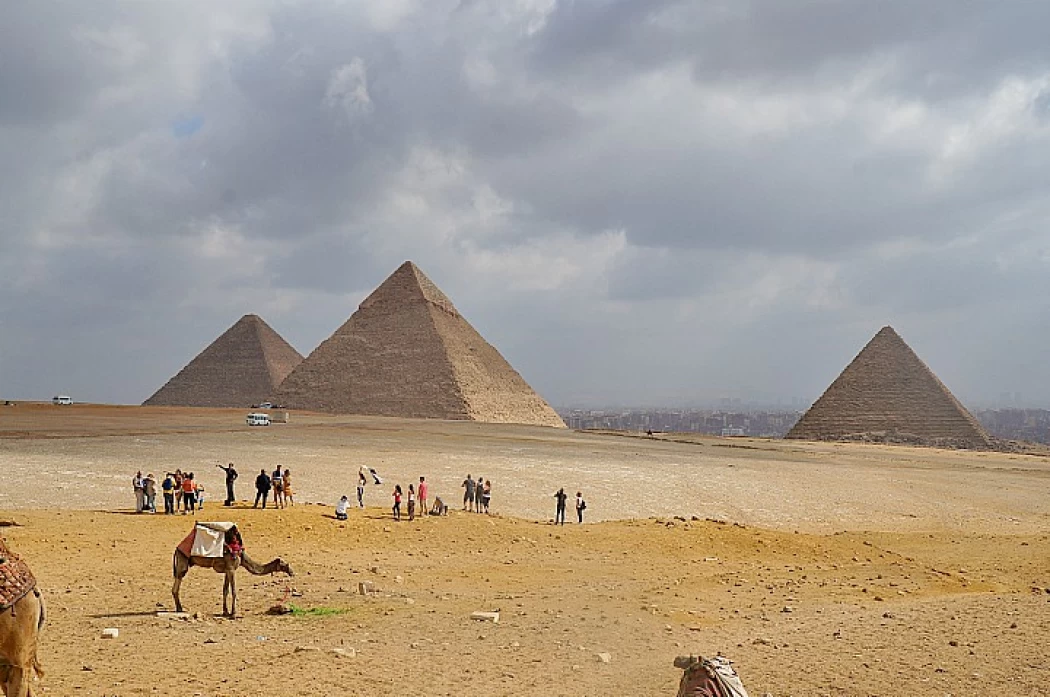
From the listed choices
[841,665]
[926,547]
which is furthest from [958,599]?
[926,547]

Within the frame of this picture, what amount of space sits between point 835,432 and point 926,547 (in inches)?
2194

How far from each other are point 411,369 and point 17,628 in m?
90.2

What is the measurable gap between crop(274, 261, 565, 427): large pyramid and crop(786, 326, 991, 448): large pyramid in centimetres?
3143

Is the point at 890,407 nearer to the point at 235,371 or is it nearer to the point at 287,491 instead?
the point at 287,491

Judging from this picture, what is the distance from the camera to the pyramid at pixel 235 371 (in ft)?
363

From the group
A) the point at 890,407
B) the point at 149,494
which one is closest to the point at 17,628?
the point at 149,494

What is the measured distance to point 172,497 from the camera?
16906mm

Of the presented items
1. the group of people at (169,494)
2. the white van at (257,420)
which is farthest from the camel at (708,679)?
the white van at (257,420)

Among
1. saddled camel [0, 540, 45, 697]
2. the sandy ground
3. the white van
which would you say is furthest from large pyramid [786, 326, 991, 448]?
saddled camel [0, 540, 45, 697]

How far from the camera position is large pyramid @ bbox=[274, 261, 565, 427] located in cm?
8981

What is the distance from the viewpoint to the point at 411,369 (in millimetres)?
95500

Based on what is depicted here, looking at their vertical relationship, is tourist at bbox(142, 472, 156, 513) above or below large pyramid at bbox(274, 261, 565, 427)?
below

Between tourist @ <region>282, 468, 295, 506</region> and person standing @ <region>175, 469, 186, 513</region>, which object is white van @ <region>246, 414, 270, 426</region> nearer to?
tourist @ <region>282, 468, 295, 506</region>

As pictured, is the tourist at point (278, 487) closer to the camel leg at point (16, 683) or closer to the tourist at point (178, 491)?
the tourist at point (178, 491)
